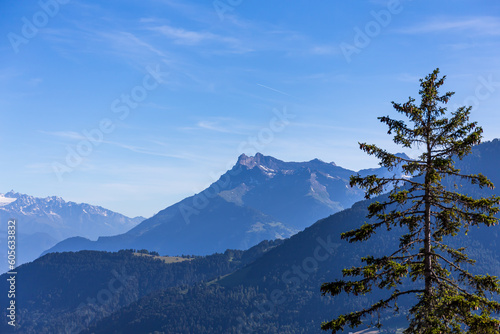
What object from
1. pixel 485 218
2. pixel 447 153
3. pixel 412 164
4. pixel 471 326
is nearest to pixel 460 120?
pixel 447 153

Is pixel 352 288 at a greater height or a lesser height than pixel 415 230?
lesser

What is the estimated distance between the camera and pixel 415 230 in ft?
85.5

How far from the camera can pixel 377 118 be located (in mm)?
25906

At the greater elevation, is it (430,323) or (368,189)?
(368,189)

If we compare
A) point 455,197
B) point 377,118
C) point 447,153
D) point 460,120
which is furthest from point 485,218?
point 377,118

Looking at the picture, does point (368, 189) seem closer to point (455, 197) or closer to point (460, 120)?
point (455, 197)

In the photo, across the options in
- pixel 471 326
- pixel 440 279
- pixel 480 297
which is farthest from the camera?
pixel 440 279

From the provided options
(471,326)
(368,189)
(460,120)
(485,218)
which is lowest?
(471,326)

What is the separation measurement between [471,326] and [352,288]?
622 cm

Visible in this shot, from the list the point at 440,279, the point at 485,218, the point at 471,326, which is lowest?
the point at 471,326

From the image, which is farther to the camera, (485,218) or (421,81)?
(421,81)

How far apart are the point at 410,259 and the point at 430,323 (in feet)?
12.1

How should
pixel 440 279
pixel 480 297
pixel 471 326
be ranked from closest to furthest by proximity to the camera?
pixel 471 326, pixel 480 297, pixel 440 279

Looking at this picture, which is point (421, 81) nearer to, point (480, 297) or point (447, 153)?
point (447, 153)
